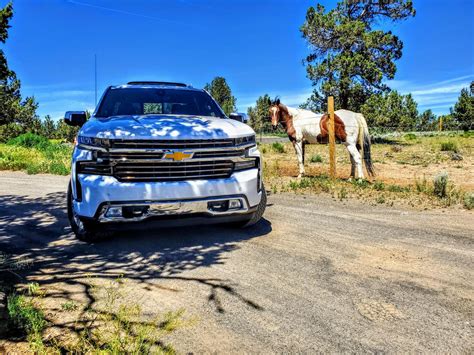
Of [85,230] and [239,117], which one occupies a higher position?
[239,117]

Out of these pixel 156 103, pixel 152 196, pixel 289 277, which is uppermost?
pixel 156 103

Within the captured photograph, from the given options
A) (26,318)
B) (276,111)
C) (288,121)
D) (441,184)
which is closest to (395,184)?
(441,184)

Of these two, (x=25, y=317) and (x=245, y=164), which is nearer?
(x=25, y=317)

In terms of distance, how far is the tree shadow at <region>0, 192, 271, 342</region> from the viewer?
3.28 meters

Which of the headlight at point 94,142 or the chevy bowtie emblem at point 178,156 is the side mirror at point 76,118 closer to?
the headlight at point 94,142

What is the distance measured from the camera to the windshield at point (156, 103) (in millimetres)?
5242

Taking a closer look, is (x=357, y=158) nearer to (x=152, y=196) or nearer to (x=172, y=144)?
(x=172, y=144)

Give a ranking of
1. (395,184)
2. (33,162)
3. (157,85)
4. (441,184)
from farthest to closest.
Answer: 1. (33,162)
2. (395,184)
3. (441,184)
4. (157,85)

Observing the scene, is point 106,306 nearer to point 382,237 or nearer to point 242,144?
point 242,144

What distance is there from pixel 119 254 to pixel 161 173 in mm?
1117

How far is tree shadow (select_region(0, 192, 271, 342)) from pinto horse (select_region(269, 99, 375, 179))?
5.19 meters

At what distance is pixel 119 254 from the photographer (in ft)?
13.6

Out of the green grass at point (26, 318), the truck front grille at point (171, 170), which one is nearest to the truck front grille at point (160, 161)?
the truck front grille at point (171, 170)

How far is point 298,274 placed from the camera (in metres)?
3.53
